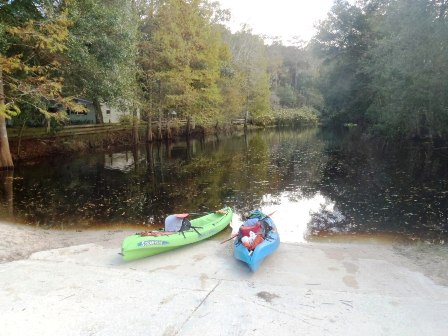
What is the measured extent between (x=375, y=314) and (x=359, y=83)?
4044cm

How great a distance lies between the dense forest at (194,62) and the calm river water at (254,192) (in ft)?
11.2

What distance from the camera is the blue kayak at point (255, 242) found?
7172 millimetres

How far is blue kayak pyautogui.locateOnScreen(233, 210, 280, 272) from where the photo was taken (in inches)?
282

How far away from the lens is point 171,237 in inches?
320

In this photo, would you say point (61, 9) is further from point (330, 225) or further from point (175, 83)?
point (330, 225)

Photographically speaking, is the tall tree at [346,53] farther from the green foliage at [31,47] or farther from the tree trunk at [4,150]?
the tree trunk at [4,150]

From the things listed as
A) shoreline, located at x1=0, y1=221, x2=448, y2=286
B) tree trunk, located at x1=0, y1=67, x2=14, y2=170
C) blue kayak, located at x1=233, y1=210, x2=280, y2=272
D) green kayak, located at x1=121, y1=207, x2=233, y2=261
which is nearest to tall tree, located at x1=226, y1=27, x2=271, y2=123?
tree trunk, located at x1=0, y1=67, x2=14, y2=170

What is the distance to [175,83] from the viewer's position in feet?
96.4

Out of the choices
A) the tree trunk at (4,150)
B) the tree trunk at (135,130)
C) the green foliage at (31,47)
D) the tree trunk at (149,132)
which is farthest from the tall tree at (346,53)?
the tree trunk at (4,150)

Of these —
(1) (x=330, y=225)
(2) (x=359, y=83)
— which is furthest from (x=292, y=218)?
(2) (x=359, y=83)

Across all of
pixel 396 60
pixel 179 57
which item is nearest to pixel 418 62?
pixel 396 60

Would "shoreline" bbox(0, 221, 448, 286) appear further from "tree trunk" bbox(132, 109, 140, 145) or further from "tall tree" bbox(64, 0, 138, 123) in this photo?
"tree trunk" bbox(132, 109, 140, 145)

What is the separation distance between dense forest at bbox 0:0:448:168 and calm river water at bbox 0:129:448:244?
3.43 meters

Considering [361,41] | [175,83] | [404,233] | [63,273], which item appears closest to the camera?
[63,273]
